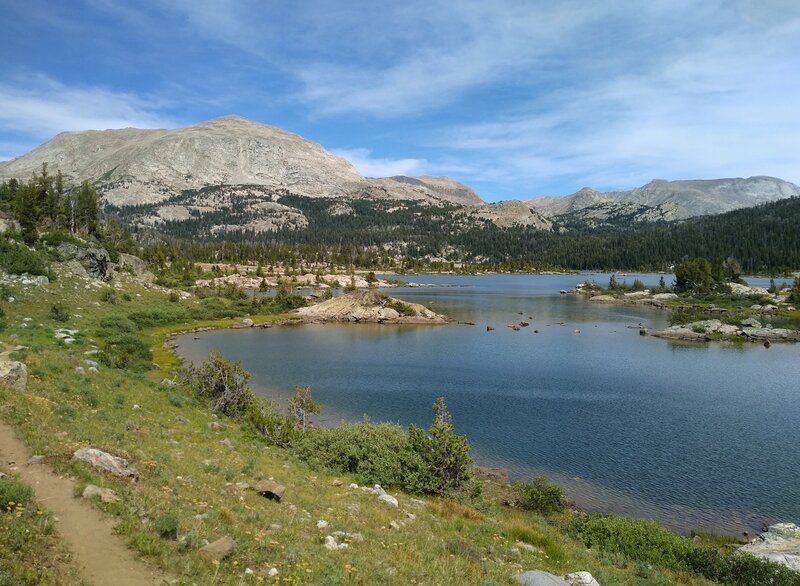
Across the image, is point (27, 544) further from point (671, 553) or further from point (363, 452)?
point (671, 553)

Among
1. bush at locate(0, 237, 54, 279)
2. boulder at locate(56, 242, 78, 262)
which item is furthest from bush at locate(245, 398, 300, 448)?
boulder at locate(56, 242, 78, 262)

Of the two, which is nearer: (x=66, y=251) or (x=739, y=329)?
(x=66, y=251)

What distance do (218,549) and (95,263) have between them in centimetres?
9526

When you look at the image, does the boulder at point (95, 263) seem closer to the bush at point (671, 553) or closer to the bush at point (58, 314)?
the bush at point (58, 314)

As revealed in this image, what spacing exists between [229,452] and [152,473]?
8718 mm

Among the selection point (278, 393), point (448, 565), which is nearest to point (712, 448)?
point (448, 565)

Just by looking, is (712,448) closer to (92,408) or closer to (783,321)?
(92,408)

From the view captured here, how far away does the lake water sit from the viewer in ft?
107

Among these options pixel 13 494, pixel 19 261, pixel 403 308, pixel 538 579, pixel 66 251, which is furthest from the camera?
pixel 403 308

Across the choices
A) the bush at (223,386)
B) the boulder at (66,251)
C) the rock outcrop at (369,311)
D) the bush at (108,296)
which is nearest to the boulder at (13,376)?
the bush at (223,386)

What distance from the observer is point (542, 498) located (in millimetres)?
28016

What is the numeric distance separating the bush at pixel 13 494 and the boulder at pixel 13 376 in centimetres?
1234

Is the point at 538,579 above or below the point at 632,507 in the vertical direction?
above

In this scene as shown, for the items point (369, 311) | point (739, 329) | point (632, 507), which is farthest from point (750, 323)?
point (632, 507)
